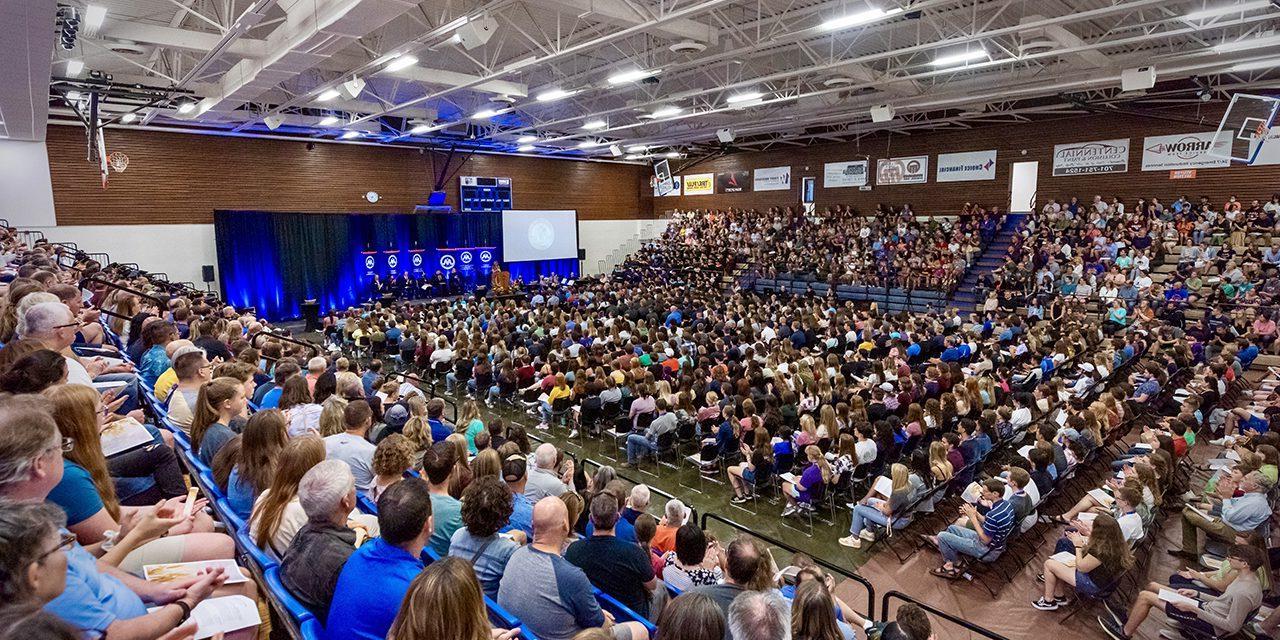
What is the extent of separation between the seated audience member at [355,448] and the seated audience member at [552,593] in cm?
156

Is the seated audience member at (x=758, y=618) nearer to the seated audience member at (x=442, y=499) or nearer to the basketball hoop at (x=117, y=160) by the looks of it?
the seated audience member at (x=442, y=499)

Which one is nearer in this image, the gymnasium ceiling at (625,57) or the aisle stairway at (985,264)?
the gymnasium ceiling at (625,57)

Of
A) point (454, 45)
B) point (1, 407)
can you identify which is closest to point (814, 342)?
point (454, 45)

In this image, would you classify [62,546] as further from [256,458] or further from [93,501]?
[256,458]

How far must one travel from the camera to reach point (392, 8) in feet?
22.7

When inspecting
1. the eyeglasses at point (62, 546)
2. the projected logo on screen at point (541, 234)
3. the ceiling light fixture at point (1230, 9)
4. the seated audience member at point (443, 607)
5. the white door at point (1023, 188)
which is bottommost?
the seated audience member at point (443, 607)

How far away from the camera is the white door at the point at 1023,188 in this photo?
832 inches

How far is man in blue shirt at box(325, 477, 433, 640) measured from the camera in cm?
217

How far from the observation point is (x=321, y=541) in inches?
96.1

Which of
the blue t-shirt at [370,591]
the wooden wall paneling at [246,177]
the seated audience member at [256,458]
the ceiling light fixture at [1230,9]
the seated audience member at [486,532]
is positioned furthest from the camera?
the wooden wall paneling at [246,177]

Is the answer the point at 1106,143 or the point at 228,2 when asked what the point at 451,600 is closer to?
the point at 228,2

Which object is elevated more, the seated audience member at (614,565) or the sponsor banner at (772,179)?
the sponsor banner at (772,179)

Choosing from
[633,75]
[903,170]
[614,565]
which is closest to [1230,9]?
[633,75]

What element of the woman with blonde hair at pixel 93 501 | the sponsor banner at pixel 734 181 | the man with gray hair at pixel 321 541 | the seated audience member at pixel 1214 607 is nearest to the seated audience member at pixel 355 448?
the woman with blonde hair at pixel 93 501
